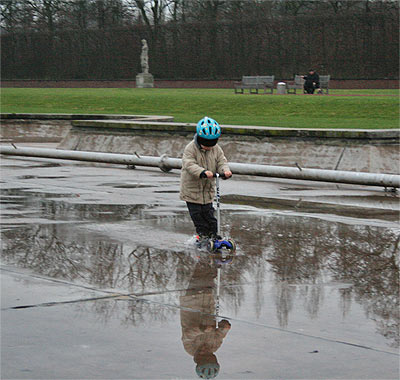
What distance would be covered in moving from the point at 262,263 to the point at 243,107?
21347 mm

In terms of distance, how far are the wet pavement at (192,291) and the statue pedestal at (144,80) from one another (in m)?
45.9

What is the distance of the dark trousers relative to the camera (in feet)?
29.3

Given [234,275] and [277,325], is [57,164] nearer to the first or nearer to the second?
[234,275]

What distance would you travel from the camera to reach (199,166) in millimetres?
8773

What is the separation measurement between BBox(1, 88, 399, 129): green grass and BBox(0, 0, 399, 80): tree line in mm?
20678

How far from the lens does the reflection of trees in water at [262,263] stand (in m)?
6.70

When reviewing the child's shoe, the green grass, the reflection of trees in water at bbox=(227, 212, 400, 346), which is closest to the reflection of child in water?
the reflection of trees in water at bbox=(227, 212, 400, 346)

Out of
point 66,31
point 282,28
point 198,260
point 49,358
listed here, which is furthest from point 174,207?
point 66,31

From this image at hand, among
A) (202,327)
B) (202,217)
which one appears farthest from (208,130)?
(202,327)

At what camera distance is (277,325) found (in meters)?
5.97

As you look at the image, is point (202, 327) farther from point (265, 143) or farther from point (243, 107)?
point (243, 107)

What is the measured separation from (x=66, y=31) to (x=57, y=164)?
156 ft

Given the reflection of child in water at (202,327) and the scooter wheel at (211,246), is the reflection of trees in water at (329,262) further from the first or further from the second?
the reflection of child in water at (202,327)

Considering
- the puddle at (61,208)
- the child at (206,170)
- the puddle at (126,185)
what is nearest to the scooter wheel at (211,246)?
the child at (206,170)
